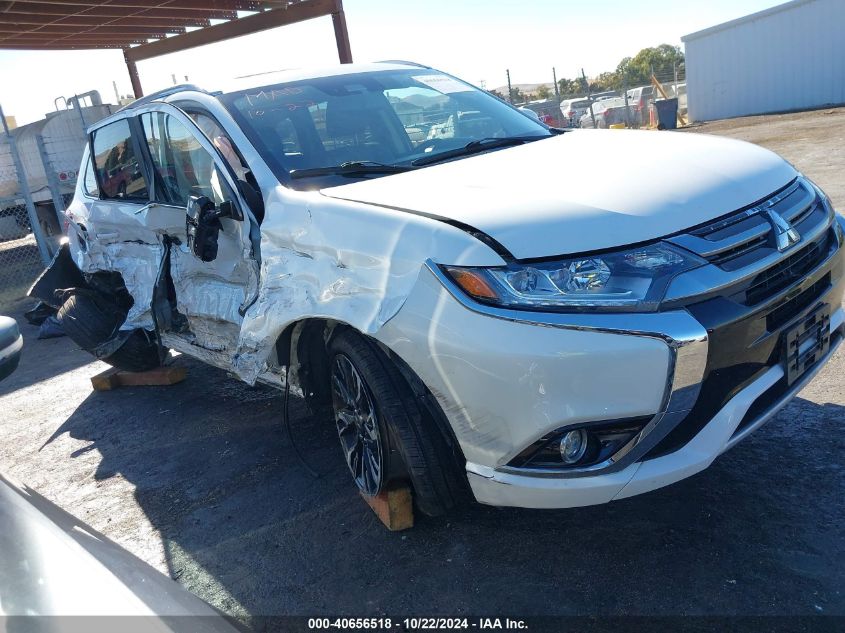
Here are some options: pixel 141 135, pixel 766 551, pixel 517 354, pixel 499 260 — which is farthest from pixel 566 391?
pixel 141 135

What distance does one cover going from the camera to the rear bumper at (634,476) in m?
2.30

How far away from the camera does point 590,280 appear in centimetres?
228

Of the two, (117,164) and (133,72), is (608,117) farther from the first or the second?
(117,164)

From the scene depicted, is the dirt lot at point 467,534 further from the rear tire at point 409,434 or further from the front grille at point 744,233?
the front grille at point 744,233

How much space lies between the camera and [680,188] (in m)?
2.53

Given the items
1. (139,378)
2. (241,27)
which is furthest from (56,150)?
(139,378)

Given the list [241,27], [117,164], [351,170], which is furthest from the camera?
[241,27]

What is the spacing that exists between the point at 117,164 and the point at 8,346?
3.10 metres

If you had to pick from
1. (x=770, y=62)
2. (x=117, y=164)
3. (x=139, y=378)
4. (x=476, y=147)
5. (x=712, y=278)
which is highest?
(x=117, y=164)

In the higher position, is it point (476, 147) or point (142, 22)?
point (142, 22)

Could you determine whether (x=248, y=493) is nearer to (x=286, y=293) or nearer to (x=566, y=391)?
(x=286, y=293)

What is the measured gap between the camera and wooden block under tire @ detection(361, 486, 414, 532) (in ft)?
9.74

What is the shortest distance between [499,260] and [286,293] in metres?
1.14

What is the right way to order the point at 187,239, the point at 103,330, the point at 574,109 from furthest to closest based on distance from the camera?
the point at 574,109
the point at 103,330
the point at 187,239
